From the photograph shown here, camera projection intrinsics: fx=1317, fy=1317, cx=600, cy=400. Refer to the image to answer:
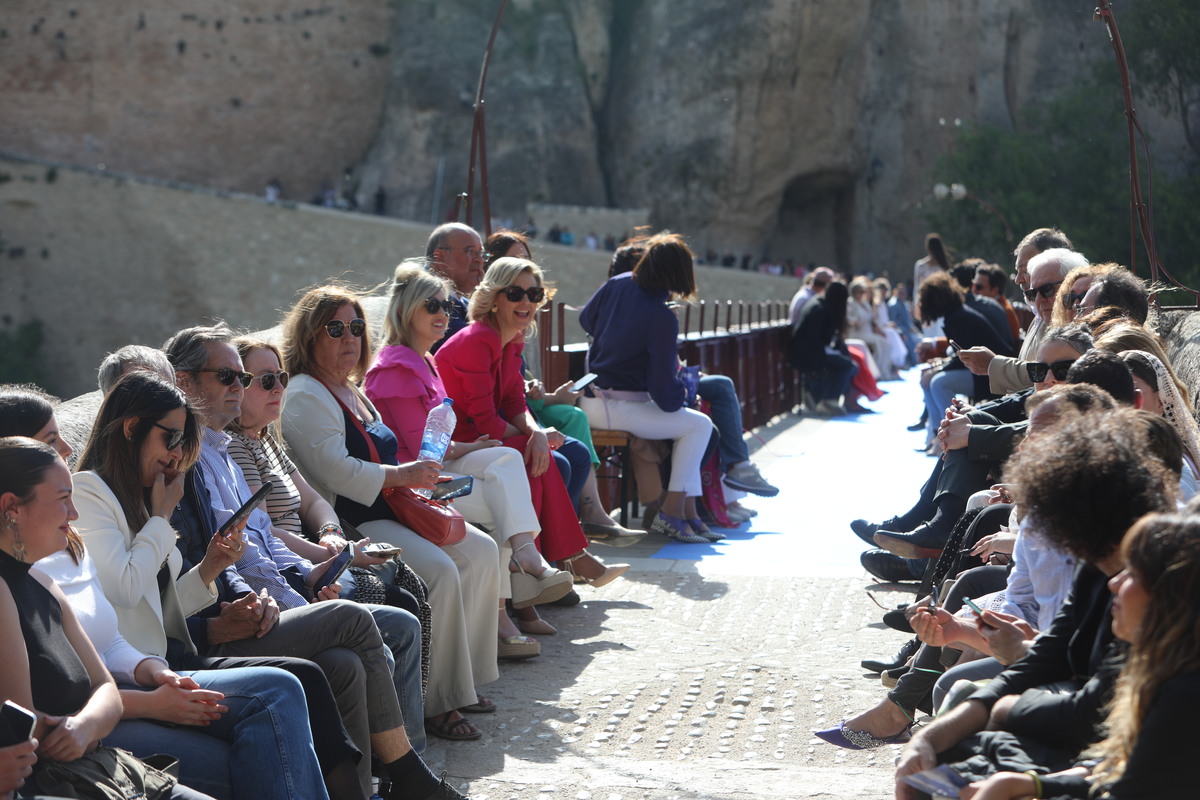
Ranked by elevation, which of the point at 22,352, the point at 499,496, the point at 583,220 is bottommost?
the point at 22,352

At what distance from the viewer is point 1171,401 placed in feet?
12.8

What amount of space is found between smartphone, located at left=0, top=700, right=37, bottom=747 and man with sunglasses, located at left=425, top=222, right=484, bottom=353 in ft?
12.5

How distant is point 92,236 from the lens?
34.9 m

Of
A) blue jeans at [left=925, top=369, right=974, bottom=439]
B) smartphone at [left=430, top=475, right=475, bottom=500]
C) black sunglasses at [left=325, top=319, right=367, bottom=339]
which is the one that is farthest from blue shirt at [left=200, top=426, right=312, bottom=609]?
blue jeans at [left=925, top=369, right=974, bottom=439]

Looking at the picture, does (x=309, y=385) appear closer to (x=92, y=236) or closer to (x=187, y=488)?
(x=187, y=488)

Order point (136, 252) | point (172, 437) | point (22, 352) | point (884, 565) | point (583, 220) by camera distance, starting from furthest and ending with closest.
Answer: point (583, 220) → point (136, 252) → point (22, 352) → point (884, 565) → point (172, 437)

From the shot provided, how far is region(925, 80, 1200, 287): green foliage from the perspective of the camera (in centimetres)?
2898

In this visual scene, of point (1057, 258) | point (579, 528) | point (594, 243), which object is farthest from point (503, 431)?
point (594, 243)

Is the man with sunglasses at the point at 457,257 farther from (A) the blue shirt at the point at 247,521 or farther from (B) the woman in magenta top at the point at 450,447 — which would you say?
(A) the blue shirt at the point at 247,521

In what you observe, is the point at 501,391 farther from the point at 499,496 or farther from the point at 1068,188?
the point at 1068,188

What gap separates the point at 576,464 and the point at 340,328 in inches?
72.5

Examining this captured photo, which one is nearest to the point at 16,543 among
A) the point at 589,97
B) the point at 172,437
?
the point at 172,437

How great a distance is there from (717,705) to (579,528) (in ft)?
4.07

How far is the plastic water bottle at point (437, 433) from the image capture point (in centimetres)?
466
